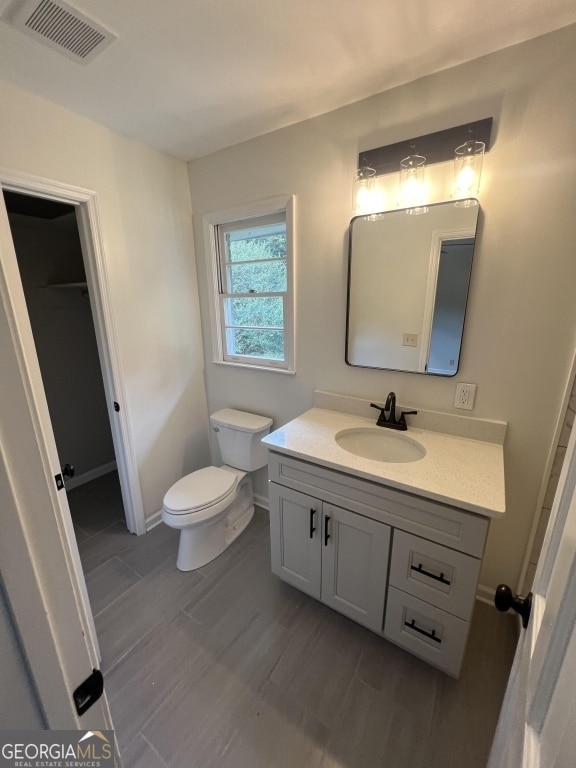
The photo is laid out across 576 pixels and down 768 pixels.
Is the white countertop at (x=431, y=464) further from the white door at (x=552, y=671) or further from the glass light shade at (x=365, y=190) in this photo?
the glass light shade at (x=365, y=190)

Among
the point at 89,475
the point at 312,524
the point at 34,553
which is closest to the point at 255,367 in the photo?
the point at 312,524

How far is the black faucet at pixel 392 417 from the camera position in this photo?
157 cm

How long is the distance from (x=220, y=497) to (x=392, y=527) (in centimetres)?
99

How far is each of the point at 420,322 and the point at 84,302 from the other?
257cm

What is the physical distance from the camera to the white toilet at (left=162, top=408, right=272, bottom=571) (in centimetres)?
173

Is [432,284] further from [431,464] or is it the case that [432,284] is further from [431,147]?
[431,464]

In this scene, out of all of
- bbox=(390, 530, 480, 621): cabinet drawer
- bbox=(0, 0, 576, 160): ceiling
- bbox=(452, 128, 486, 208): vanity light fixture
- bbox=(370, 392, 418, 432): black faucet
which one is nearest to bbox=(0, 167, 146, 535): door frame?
bbox=(0, 0, 576, 160): ceiling

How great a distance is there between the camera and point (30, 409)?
1.46 ft

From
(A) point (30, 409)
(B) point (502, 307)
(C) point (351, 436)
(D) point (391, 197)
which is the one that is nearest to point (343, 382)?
(C) point (351, 436)

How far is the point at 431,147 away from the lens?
4.33 feet

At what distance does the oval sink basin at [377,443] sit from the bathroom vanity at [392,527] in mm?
12

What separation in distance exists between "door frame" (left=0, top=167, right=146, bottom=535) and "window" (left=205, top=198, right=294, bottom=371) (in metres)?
0.68

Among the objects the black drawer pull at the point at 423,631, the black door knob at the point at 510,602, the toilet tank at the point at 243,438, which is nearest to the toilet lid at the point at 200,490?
the toilet tank at the point at 243,438

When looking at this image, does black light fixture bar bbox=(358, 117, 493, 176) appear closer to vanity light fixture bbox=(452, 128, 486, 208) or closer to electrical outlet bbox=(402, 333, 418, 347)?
vanity light fixture bbox=(452, 128, 486, 208)
